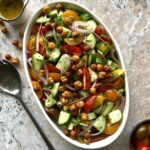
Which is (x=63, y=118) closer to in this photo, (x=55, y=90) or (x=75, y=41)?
(x=55, y=90)

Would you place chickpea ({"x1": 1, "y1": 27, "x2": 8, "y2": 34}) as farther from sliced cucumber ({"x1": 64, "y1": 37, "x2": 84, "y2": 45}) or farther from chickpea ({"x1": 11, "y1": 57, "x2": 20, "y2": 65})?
sliced cucumber ({"x1": 64, "y1": 37, "x2": 84, "y2": 45})

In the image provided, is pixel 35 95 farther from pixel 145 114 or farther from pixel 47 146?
pixel 145 114

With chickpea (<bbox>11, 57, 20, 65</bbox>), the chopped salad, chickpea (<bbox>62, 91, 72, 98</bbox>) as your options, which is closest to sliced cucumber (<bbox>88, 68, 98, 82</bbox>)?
the chopped salad

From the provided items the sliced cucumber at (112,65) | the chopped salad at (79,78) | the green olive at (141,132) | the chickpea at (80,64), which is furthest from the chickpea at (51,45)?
the green olive at (141,132)

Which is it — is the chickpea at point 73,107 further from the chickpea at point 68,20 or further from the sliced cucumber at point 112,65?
the chickpea at point 68,20

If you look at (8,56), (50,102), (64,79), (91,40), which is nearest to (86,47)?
(91,40)

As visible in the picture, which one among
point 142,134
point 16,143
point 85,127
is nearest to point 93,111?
point 85,127

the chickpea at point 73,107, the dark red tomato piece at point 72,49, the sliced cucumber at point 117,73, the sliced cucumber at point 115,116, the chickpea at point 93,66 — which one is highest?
the dark red tomato piece at point 72,49
